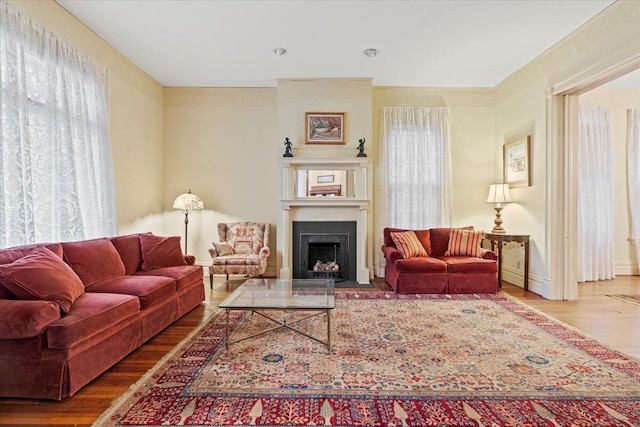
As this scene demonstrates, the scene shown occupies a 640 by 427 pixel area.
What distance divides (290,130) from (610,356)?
14.9ft

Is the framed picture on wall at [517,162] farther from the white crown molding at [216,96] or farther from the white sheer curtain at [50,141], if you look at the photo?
the white sheer curtain at [50,141]

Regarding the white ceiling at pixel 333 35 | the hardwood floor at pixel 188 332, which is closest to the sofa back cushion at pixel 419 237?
the hardwood floor at pixel 188 332

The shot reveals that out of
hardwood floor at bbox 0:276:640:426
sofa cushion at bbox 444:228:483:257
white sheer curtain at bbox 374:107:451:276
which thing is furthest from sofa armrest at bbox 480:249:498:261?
white sheer curtain at bbox 374:107:451:276

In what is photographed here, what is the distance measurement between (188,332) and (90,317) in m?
1.06

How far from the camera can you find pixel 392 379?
2148 mm

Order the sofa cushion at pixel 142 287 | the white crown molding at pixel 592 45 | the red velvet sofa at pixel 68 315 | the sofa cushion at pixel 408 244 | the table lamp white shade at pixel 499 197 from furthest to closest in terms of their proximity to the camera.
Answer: the table lamp white shade at pixel 499 197, the sofa cushion at pixel 408 244, the white crown molding at pixel 592 45, the sofa cushion at pixel 142 287, the red velvet sofa at pixel 68 315

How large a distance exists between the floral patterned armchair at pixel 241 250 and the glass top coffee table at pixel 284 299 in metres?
0.94

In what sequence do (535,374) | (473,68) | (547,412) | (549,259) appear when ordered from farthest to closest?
(473,68)
(549,259)
(535,374)
(547,412)

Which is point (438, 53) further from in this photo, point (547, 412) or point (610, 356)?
point (547, 412)

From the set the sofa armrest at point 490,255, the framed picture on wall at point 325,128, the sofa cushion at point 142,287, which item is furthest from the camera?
the framed picture on wall at point 325,128

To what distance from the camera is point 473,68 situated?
468 cm

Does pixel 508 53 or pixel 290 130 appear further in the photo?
pixel 290 130

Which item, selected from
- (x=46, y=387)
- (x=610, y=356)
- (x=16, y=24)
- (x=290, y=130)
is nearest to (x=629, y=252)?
(x=610, y=356)

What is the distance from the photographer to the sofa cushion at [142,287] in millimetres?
2715
